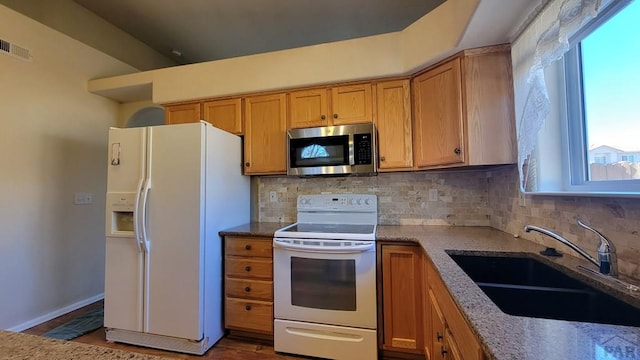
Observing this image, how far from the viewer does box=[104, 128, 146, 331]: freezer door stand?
215 centimetres

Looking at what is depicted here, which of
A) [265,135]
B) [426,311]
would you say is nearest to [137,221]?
[265,135]

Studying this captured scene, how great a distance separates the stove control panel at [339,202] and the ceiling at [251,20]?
1787 millimetres

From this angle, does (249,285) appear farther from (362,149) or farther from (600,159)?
(600,159)

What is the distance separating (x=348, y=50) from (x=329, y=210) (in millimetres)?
1348

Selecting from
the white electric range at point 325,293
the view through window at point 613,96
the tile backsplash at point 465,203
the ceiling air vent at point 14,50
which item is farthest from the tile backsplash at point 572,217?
the ceiling air vent at point 14,50

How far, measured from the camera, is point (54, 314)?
8.64ft

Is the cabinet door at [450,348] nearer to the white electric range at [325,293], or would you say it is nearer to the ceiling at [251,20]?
the white electric range at [325,293]

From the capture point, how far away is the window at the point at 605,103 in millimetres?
1050

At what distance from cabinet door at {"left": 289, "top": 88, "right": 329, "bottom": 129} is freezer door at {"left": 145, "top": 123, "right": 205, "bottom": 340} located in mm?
766

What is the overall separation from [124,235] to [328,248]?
1.55 meters


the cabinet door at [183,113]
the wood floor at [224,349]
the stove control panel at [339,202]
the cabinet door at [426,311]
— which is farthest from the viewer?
the cabinet door at [183,113]

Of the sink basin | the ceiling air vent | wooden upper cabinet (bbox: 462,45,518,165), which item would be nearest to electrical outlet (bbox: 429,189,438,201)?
wooden upper cabinet (bbox: 462,45,518,165)

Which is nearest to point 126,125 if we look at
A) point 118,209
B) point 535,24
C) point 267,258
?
point 118,209

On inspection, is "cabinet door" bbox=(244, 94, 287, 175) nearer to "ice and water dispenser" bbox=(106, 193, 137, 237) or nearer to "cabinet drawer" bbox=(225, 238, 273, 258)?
"cabinet drawer" bbox=(225, 238, 273, 258)
